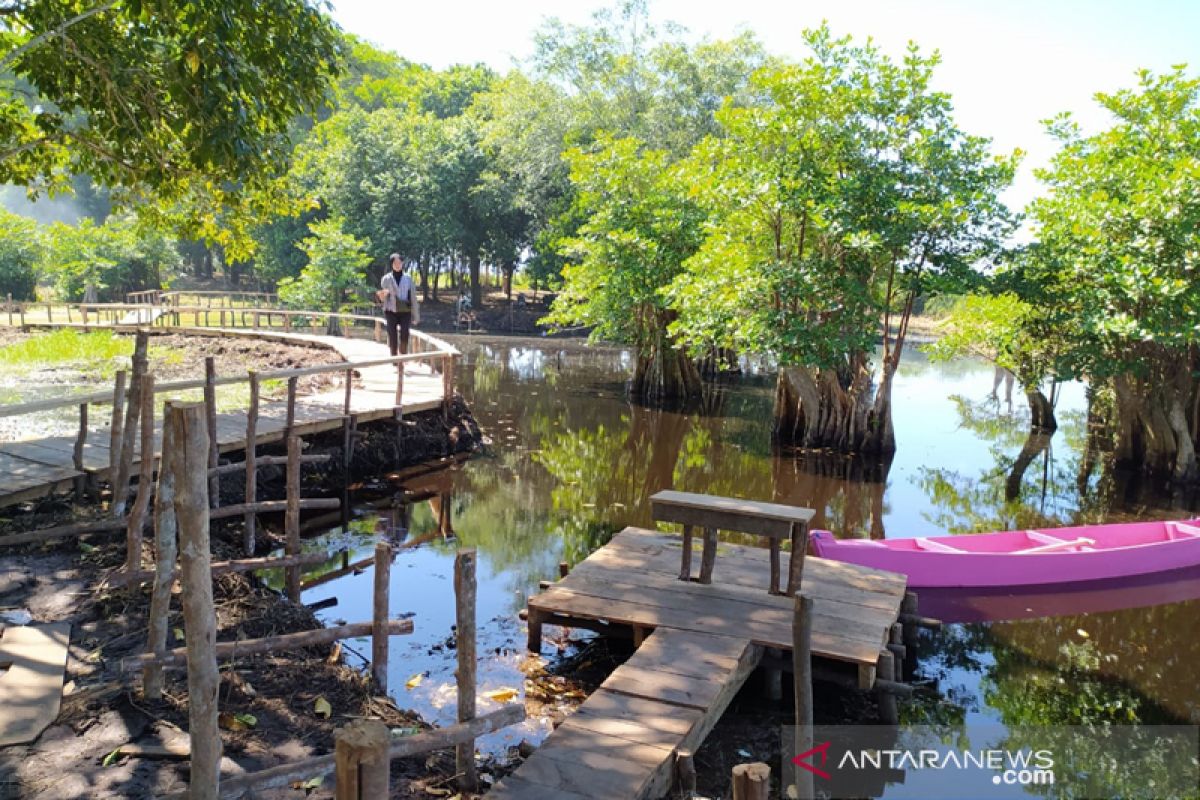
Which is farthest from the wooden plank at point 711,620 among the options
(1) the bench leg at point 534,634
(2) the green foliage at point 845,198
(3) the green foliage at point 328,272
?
(3) the green foliage at point 328,272

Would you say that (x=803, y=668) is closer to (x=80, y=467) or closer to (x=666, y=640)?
(x=666, y=640)

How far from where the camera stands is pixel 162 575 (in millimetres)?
5652

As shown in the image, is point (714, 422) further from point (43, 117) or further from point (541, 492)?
point (43, 117)

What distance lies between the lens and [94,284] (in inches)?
1502

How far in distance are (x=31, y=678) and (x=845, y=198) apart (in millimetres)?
13612

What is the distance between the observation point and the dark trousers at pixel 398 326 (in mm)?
17484

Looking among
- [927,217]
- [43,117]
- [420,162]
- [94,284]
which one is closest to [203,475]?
[43,117]

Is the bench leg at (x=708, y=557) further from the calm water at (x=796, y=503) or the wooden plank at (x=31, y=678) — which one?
the wooden plank at (x=31, y=678)

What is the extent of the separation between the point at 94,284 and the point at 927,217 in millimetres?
35954

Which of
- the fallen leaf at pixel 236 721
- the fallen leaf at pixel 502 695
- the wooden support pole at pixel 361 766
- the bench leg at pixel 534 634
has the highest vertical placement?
the wooden support pole at pixel 361 766

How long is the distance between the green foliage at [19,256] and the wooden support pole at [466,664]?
124 ft

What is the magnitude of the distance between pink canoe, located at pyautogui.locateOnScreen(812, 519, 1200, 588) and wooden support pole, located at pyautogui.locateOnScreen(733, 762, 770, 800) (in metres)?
6.59

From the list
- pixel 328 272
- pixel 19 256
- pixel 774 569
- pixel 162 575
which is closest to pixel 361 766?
pixel 162 575

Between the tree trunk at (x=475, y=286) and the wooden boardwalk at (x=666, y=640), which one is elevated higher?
the tree trunk at (x=475, y=286)
